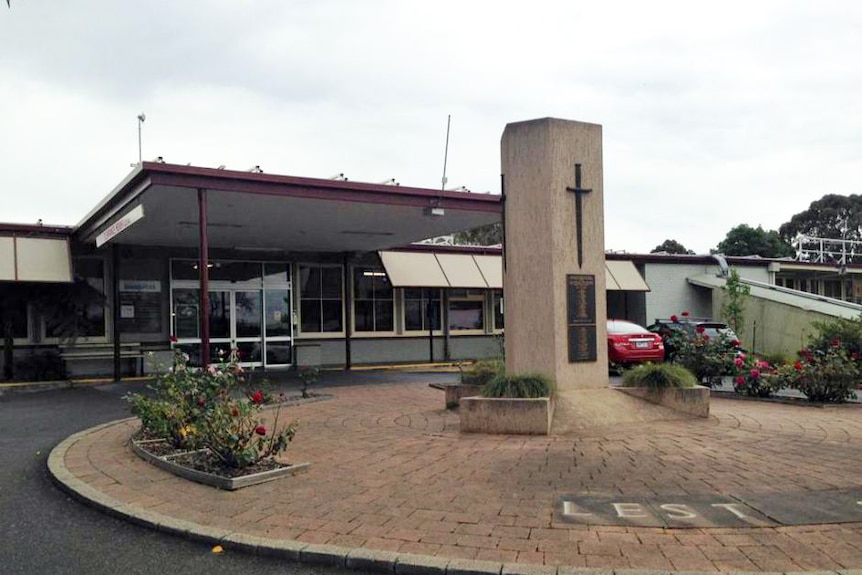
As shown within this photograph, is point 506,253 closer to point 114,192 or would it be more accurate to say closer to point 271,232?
point 114,192

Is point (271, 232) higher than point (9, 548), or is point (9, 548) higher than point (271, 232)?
point (271, 232)

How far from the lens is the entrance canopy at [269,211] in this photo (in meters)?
11.0

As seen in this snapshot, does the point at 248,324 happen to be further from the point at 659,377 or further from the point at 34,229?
the point at 659,377

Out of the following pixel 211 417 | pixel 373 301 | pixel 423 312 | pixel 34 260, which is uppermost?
pixel 34 260

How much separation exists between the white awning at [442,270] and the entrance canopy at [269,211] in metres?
2.35

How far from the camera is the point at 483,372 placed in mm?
10469

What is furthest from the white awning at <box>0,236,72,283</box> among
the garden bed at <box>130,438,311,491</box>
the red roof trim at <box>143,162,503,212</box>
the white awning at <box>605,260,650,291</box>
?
the white awning at <box>605,260,650,291</box>

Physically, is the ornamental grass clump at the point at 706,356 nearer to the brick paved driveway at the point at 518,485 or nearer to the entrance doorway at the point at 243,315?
the brick paved driveway at the point at 518,485

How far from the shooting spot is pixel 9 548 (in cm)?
456

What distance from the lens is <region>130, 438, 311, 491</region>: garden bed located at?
5809mm

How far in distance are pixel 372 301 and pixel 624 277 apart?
869 cm

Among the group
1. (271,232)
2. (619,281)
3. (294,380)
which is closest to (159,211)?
(271,232)

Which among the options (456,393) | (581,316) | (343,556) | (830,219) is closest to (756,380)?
(581,316)

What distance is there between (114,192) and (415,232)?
6.86 m
